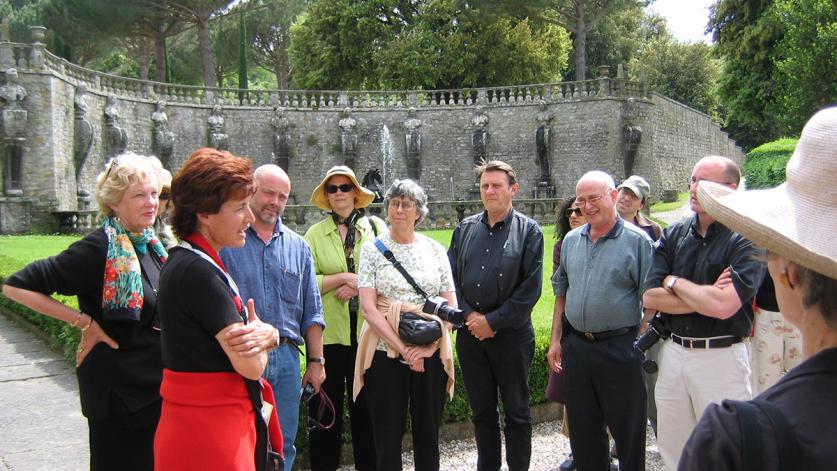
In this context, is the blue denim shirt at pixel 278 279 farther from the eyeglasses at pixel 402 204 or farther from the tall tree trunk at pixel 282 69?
the tall tree trunk at pixel 282 69

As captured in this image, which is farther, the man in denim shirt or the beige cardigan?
the beige cardigan

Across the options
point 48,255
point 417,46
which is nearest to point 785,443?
point 48,255

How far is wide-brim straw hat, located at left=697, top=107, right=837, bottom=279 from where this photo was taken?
1394mm

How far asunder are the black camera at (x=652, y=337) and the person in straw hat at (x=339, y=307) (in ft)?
6.06

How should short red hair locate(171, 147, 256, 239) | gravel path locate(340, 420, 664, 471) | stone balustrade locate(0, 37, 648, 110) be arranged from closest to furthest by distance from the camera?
short red hair locate(171, 147, 256, 239) → gravel path locate(340, 420, 664, 471) → stone balustrade locate(0, 37, 648, 110)

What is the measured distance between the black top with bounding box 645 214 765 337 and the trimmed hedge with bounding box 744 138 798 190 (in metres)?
14.2

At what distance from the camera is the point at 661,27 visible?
2051 inches

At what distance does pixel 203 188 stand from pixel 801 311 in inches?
81.9

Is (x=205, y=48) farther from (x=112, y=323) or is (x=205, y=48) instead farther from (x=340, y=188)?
(x=112, y=323)

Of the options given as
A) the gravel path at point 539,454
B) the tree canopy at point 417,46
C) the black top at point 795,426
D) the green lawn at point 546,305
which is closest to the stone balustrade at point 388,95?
the tree canopy at point 417,46

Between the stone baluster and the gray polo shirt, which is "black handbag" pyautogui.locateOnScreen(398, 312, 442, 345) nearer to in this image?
the gray polo shirt

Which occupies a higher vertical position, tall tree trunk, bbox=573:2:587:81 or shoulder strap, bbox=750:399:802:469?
tall tree trunk, bbox=573:2:587:81

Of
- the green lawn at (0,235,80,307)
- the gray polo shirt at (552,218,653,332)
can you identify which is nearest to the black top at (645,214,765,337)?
the gray polo shirt at (552,218,653,332)

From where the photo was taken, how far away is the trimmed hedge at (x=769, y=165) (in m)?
16.8
